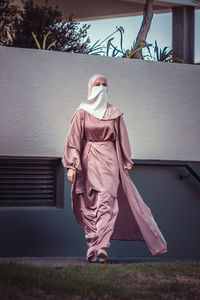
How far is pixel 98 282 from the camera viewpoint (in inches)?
221

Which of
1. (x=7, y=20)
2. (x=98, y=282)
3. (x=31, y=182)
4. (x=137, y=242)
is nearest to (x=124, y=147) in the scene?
(x=31, y=182)

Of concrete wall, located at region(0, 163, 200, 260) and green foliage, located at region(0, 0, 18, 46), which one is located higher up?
green foliage, located at region(0, 0, 18, 46)

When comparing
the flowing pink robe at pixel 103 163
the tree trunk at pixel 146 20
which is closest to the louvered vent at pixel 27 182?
the flowing pink robe at pixel 103 163

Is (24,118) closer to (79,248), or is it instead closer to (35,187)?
(35,187)

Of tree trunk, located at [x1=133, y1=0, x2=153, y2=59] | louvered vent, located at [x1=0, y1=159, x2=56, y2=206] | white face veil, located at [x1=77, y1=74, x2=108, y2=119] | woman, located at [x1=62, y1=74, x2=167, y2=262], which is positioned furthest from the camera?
tree trunk, located at [x1=133, y1=0, x2=153, y2=59]

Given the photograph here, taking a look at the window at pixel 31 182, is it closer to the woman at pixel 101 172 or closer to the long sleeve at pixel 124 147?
the woman at pixel 101 172

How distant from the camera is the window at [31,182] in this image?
29.2 ft

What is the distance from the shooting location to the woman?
23.6 feet

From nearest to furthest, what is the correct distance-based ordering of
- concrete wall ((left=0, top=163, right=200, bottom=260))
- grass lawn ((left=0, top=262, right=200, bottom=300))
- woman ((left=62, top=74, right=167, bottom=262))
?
grass lawn ((left=0, top=262, right=200, bottom=300))
woman ((left=62, top=74, right=167, bottom=262))
concrete wall ((left=0, top=163, right=200, bottom=260))

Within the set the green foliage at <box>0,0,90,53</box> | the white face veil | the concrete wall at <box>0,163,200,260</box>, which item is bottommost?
the concrete wall at <box>0,163,200,260</box>

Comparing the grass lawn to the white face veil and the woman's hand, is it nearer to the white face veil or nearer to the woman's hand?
the woman's hand

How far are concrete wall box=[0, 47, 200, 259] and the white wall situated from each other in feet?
0.04

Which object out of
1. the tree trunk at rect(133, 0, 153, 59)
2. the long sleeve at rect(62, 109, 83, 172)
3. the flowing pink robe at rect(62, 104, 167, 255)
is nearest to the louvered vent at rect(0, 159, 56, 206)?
the flowing pink robe at rect(62, 104, 167, 255)

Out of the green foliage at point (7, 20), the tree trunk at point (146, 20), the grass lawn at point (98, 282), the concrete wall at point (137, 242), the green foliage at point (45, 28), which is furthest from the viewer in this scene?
the tree trunk at point (146, 20)
